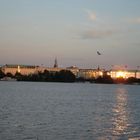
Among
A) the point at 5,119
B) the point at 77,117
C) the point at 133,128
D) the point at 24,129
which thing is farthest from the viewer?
the point at 77,117

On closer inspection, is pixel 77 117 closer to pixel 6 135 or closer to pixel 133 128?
pixel 133 128

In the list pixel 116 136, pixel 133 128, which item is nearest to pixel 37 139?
pixel 116 136

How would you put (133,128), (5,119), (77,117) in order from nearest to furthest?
(133,128), (5,119), (77,117)

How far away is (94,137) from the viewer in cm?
2434

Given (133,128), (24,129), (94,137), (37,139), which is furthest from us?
(133,128)

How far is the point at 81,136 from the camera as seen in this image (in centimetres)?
2442

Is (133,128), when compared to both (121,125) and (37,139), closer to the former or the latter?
(121,125)

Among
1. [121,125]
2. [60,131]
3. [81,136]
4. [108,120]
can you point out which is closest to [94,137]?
[81,136]

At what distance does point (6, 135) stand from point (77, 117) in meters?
11.3

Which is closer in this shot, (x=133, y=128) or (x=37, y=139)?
(x=37, y=139)

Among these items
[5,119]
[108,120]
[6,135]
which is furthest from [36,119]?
[6,135]

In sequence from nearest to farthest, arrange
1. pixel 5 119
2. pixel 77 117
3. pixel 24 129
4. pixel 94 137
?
1. pixel 94 137
2. pixel 24 129
3. pixel 5 119
4. pixel 77 117

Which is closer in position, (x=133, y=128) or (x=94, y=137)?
(x=94, y=137)

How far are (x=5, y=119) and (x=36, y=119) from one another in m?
2.13
